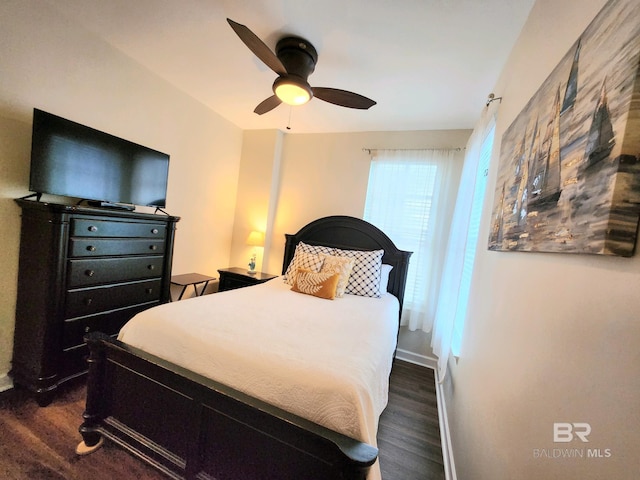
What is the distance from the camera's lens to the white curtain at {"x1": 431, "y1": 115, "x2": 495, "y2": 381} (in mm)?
1983

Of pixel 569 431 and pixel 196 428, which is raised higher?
pixel 569 431

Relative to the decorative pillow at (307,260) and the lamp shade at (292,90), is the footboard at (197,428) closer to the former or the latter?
the decorative pillow at (307,260)

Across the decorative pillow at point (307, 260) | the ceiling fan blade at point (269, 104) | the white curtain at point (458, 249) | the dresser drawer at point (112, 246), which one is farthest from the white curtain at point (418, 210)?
the dresser drawer at point (112, 246)

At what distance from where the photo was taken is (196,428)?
1176 millimetres

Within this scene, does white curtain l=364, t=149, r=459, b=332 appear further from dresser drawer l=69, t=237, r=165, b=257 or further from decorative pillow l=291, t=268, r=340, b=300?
dresser drawer l=69, t=237, r=165, b=257

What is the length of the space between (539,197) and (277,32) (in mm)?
1851

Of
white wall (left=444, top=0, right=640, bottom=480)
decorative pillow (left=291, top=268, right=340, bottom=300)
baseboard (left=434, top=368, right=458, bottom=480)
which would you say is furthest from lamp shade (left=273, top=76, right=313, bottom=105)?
baseboard (left=434, top=368, right=458, bottom=480)

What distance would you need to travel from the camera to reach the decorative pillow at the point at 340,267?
2.50 meters

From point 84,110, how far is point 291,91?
167 centimetres

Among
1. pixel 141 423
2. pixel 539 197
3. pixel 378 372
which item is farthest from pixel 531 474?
pixel 141 423

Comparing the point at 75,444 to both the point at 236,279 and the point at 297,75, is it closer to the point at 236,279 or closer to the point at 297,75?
the point at 236,279

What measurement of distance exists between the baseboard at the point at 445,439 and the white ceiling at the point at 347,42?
102 inches

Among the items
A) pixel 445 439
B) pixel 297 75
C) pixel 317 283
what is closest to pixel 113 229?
pixel 317 283

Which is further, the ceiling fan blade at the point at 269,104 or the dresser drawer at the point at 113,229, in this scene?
the ceiling fan blade at the point at 269,104
